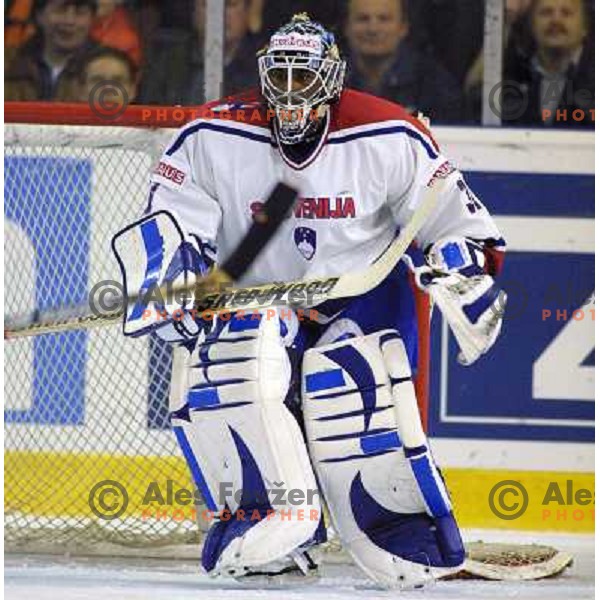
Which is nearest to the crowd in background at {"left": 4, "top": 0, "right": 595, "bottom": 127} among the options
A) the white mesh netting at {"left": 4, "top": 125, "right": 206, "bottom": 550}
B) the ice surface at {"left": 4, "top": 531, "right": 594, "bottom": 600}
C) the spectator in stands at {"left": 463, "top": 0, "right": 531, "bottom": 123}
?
the spectator in stands at {"left": 463, "top": 0, "right": 531, "bottom": 123}

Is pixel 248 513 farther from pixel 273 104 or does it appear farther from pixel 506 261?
pixel 506 261

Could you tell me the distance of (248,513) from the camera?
4031mm

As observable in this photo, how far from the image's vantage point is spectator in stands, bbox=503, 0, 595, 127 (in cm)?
529

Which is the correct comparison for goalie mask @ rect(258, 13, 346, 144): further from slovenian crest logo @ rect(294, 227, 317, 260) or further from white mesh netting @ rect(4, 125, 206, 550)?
white mesh netting @ rect(4, 125, 206, 550)

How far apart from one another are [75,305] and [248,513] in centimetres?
107

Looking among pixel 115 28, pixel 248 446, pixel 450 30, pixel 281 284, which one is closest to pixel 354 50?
pixel 450 30

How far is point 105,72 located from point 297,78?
1546mm

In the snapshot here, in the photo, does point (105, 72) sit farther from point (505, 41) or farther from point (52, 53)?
point (505, 41)

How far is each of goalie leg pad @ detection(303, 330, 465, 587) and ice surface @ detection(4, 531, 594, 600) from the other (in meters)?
0.09

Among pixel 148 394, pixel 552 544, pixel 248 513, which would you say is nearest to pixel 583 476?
pixel 552 544

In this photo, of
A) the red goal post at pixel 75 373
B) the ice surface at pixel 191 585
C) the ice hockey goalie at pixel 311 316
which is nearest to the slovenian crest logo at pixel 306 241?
the ice hockey goalie at pixel 311 316

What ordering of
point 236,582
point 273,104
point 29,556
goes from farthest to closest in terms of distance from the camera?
point 29,556, point 236,582, point 273,104

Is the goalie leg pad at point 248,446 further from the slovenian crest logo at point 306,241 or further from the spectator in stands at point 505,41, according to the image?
the spectator in stands at point 505,41

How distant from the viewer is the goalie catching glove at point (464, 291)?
155 inches
